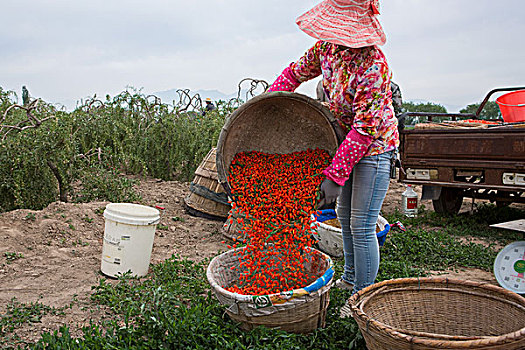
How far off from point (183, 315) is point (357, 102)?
4.95ft

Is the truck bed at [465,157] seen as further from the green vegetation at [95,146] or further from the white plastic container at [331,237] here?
the green vegetation at [95,146]

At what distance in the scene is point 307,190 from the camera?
8.70 ft

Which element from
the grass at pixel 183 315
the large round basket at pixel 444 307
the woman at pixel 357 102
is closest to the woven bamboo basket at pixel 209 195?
the grass at pixel 183 315

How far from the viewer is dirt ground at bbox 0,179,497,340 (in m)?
2.91

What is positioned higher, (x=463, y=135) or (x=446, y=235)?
(x=463, y=135)

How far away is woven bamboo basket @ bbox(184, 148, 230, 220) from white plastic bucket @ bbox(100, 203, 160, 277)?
1711 mm

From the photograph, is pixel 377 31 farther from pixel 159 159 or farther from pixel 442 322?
pixel 159 159

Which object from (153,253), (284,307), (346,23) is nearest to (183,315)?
(284,307)

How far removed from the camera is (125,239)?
3293 millimetres


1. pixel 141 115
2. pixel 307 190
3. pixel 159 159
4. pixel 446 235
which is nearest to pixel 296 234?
pixel 307 190

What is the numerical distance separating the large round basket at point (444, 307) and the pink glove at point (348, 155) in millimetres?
620

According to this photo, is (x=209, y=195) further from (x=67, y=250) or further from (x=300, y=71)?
(x=300, y=71)

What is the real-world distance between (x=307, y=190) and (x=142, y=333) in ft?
3.87

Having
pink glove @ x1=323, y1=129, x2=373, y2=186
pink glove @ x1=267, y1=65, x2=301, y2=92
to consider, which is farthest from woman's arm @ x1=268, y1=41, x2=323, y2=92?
pink glove @ x1=323, y1=129, x2=373, y2=186
